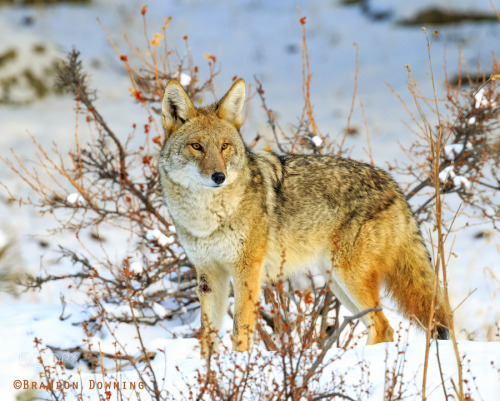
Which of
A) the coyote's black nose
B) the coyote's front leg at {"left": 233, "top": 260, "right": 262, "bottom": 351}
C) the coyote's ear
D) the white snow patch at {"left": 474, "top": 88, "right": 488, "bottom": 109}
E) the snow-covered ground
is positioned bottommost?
the coyote's front leg at {"left": 233, "top": 260, "right": 262, "bottom": 351}

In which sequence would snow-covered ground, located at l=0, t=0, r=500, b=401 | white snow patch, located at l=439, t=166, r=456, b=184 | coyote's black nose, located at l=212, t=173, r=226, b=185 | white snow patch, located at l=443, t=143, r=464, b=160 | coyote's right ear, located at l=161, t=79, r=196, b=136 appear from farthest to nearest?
1. snow-covered ground, located at l=0, t=0, r=500, b=401
2. white snow patch, located at l=443, t=143, r=464, b=160
3. white snow patch, located at l=439, t=166, r=456, b=184
4. coyote's right ear, located at l=161, t=79, r=196, b=136
5. coyote's black nose, located at l=212, t=173, r=226, b=185

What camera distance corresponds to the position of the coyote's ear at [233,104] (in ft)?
15.6

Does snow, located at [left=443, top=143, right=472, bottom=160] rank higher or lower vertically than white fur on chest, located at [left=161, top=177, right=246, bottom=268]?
higher

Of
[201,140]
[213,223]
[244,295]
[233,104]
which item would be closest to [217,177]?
[201,140]

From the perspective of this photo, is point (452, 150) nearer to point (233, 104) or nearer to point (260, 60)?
point (233, 104)

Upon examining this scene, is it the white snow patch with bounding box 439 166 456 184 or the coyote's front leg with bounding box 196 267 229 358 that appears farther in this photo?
the white snow patch with bounding box 439 166 456 184

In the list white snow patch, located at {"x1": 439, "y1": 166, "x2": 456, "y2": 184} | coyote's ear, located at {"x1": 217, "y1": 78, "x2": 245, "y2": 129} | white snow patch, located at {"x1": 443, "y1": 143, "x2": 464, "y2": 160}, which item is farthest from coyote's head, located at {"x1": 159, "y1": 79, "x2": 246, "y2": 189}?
white snow patch, located at {"x1": 443, "y1": 143, "x2": 464, "y2": 160}

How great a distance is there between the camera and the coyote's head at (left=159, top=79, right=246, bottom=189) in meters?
4.44

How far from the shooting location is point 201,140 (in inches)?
178

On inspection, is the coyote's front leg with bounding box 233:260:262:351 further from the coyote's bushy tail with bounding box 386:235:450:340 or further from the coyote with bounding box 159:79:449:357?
the coyote's bushy tail with bounding box 386:235:450:340

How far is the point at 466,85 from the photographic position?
41.3 ft

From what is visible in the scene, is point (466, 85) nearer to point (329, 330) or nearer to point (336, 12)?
point (336, 12)

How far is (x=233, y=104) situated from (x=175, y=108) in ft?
1.43

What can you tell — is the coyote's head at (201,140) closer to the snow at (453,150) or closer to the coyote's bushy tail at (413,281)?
the coyote's bushy tail at (413,281)
